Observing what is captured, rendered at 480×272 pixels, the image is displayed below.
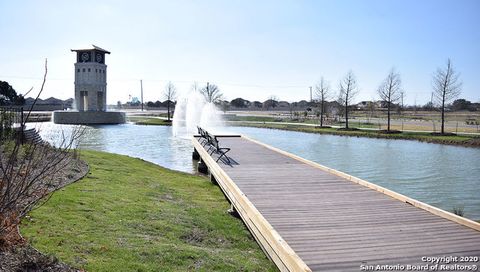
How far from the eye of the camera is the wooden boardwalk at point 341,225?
5664 mm

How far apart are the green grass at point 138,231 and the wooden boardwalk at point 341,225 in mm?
589

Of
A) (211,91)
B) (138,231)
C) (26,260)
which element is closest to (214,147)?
(138,231)

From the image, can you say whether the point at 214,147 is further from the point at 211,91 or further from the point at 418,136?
the point at 211,91

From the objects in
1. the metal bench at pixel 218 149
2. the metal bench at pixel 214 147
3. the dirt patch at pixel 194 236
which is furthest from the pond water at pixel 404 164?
the dirt patch at pixel 194 236

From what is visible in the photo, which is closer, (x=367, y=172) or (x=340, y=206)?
(x=340, y=206)

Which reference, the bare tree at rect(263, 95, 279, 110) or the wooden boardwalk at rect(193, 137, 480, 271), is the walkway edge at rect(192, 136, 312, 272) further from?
the bare tree at rect(263, 95, 279, 110)

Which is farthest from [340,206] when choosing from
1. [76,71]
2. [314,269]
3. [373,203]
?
[76,71]

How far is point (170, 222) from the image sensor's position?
343 inches

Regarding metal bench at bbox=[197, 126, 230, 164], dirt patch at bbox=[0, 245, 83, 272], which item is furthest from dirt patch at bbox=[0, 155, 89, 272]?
metal bench at bbox=[197, 126, 230, 164]

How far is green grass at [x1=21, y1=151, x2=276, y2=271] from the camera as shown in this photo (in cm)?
634

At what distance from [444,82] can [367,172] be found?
1197 inches

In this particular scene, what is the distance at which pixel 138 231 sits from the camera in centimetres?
781

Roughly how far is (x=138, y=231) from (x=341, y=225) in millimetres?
3717

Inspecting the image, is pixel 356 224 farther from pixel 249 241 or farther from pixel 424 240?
pixel 249 241
